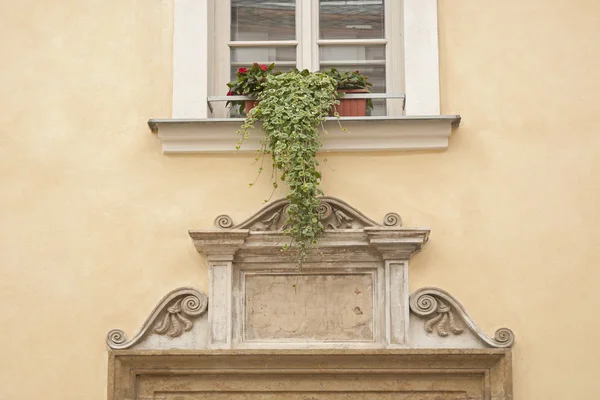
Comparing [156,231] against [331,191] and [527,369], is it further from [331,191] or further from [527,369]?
[527,369]

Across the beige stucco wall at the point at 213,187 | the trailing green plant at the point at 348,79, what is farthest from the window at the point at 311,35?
the beige stucco wall at the point at 213,187

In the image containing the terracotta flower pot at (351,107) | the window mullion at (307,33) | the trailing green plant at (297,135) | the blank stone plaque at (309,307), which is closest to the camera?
the trailing green plant at (297,135)

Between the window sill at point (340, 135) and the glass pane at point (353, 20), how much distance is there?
79 centimetres

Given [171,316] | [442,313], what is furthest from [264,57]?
[442,313]

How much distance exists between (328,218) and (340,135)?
1.63 ft

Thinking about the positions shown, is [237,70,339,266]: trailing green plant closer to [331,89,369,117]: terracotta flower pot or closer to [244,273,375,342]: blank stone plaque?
[331,89,369,117]: terracotta flower pot

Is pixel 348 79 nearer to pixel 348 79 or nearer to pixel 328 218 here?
pixel 348 79

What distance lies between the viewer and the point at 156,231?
21.2ft

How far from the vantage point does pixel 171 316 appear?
6.36m

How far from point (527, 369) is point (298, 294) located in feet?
4.48

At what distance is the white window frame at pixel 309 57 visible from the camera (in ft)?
21.5

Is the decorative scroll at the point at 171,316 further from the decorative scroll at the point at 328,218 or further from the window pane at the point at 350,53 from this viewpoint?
the window pane at the point at 350,53

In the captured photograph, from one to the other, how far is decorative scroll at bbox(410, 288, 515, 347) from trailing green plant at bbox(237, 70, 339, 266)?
0.69 meters

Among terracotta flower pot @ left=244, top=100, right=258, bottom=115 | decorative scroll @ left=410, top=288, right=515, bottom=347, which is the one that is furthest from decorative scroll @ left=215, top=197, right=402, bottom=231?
terracotta flower pot @ left=244, top=100, right=258, bottom=115
